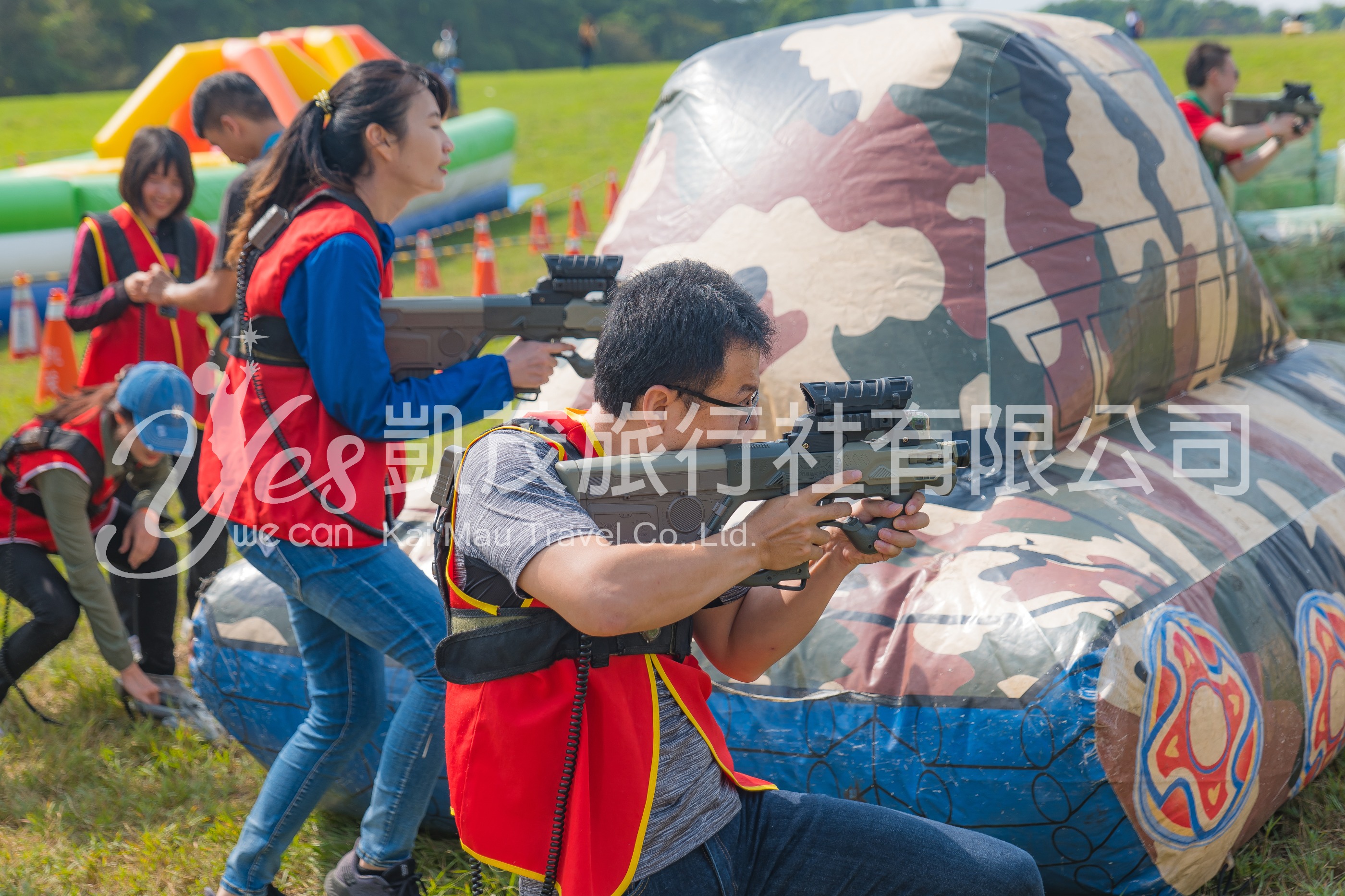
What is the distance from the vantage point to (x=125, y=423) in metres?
3.51

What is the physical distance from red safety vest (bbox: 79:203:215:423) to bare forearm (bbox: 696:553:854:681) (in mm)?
2683

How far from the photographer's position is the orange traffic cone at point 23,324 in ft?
29.0

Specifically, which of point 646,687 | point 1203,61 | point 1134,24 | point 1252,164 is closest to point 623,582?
point 646,687

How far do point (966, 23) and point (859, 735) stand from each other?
202 cm

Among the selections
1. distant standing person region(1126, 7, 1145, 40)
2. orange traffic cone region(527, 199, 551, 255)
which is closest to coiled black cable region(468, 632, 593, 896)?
orange traffic cone region(527, 199, 551, 255)

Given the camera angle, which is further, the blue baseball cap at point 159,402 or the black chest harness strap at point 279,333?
the blue baseball cap at point 159,402

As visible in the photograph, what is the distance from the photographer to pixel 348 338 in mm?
2340

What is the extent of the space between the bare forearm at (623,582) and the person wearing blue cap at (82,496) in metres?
2.29

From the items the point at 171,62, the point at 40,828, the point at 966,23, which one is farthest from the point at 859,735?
the point at 171,62

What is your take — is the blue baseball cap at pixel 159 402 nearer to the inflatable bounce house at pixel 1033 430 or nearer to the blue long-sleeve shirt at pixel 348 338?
the inflatable bounce house at pixel 1033 430

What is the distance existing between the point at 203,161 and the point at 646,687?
1149 centimetres

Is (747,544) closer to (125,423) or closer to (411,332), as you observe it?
(411,332)

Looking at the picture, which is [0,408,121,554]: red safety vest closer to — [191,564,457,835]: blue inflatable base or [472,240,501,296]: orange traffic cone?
[191,564,457,835]: blue inflatable base

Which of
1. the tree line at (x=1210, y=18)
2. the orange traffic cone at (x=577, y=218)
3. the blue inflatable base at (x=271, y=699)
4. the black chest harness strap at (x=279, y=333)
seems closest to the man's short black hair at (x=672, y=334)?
the black chest harness strap at (x=279, y=333)
